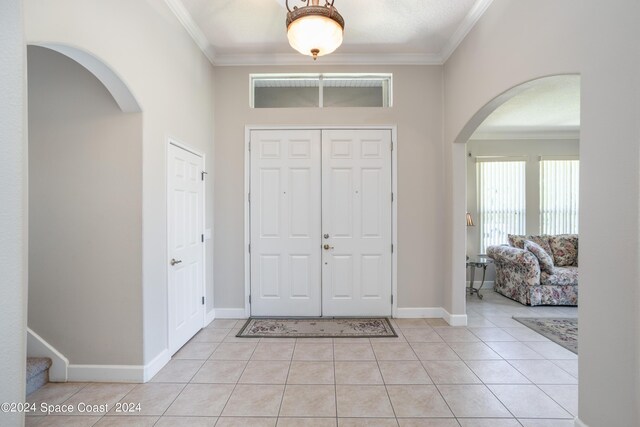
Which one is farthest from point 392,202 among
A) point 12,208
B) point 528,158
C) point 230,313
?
point 528,158

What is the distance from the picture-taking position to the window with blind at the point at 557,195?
571 centimetres

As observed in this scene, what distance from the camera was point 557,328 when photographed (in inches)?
139

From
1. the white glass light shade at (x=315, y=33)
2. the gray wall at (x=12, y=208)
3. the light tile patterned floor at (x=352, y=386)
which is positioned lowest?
the light tile patterned floor at (x=352, y=386)

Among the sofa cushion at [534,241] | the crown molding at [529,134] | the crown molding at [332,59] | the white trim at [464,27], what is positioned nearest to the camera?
the white trim at [464,27]

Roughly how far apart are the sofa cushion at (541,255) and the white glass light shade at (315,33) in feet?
14.2

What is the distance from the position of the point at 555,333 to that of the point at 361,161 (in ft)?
9.77

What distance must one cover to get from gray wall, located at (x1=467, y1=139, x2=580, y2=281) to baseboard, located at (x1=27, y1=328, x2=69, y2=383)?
19.4 ft

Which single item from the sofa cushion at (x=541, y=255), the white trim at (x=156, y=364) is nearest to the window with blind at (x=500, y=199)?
the sofa cushion at (x=541, y=255)

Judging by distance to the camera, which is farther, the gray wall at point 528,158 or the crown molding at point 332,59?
the gray wall at point 528,158

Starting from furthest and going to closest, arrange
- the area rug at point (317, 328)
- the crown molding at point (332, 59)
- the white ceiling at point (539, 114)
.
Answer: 1. the white ceiling at point (539, 114)
2. the crown molding at point (332, 59)
3. the area rug at point (317, 328)

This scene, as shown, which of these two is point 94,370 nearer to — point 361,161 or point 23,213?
point 23,213

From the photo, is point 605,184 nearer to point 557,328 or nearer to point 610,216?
point 610,216

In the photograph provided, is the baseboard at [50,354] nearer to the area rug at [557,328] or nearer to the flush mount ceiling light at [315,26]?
the flush mount ceiling light at [315,26]

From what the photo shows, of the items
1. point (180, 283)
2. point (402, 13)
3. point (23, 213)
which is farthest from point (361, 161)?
point (23, 213)
